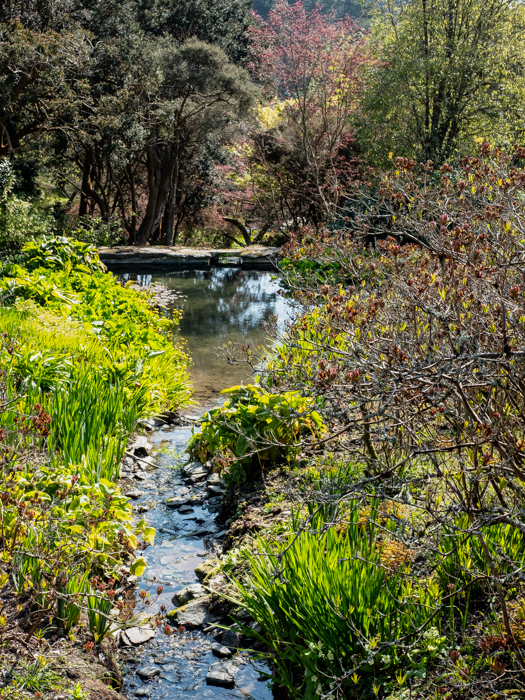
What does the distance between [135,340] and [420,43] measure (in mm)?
12982

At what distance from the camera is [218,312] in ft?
43.3

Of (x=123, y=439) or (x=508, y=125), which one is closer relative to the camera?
(x=123, y=439)

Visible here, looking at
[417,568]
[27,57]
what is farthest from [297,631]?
[27,57]

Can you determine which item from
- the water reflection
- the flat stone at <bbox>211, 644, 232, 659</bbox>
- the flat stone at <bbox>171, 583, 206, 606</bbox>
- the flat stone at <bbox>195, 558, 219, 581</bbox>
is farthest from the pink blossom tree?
the flat stone at <bbox>211, 644, 232, 659</bbox>

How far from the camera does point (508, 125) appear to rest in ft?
51.2

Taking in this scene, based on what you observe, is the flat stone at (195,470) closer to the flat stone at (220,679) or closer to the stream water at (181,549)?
the stream water at (181,549)

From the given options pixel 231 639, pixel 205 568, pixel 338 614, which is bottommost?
pixel 231 639

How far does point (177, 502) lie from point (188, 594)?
4.34ft

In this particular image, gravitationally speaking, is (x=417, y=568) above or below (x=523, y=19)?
below

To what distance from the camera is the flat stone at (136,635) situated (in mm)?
3295

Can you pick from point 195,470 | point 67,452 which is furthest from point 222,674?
point 195,470

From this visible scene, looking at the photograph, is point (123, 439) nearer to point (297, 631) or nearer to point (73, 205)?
point (297, 631)

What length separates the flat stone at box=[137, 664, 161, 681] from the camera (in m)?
3.05

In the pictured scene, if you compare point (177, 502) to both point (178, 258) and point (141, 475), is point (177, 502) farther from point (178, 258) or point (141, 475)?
point (178, 258)
